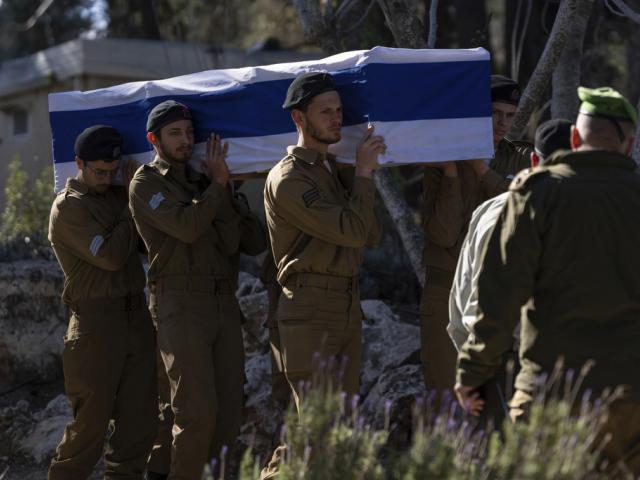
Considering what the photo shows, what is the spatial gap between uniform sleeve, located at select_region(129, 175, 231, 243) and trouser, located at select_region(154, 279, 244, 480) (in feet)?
1.10

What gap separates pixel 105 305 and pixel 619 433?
3.12 m

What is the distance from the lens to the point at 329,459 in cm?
355

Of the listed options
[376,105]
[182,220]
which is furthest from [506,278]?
[182,220]

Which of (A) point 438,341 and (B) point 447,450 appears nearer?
(B) point 447,450

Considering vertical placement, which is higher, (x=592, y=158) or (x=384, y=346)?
(x=592, y=158)

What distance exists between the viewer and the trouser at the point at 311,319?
17.1 ft

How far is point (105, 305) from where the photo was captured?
6.05 metres

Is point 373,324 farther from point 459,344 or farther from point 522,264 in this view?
point 522,264

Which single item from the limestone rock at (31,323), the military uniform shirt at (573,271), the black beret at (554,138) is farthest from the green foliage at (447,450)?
the limestone rock at (31,323)

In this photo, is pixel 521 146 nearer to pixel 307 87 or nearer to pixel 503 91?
pixel 503 91

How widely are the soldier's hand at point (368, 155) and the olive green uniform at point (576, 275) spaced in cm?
131

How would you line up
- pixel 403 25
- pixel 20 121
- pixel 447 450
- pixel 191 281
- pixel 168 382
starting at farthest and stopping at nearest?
pixel 20 121 < pixel 403 25 < pixel 168 382 < pixel 191 281 < pixel 447 450

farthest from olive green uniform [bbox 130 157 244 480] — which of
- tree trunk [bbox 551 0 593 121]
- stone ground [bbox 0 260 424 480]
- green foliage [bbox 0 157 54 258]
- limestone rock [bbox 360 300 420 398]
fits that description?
green foliage [bbox 0 157 54 258]

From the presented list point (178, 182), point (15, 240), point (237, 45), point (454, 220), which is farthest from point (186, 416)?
point (237, 45)
